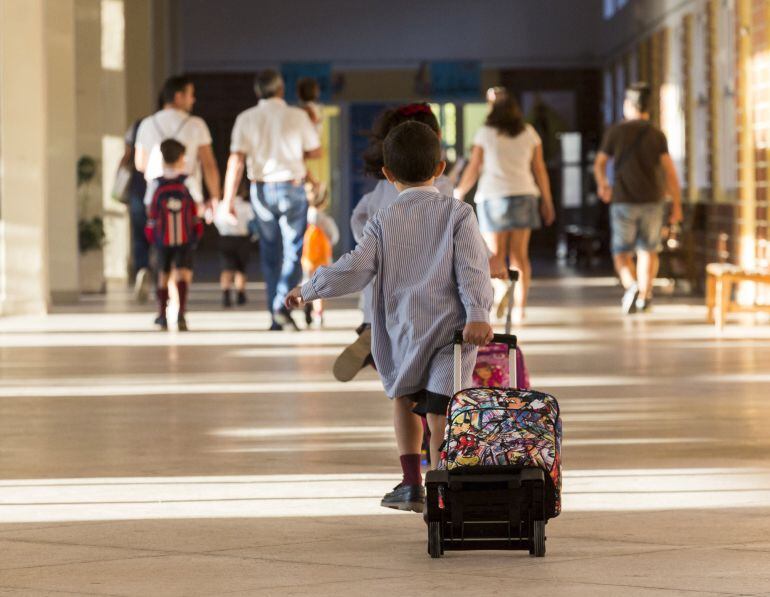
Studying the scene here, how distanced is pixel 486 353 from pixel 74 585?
1810mm

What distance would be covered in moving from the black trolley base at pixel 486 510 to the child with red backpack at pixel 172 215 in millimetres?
6948

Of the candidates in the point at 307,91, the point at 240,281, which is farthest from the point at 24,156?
the point at 307,91

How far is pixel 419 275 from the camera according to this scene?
4.54 meters

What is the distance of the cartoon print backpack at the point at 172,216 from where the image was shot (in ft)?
35.8

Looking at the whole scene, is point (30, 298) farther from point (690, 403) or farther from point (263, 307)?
point (690, 403)

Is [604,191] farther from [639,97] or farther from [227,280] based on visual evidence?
[227,280]

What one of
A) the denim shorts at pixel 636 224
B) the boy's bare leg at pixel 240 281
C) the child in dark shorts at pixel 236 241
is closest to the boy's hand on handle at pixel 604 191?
the denim shorts at pixel 636 224

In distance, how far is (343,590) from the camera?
3.80 metres

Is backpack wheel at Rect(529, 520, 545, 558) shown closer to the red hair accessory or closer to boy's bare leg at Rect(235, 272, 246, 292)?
the red hair accessory

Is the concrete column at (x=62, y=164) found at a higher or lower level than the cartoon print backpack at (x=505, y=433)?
higher

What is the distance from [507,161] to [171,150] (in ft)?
7.61

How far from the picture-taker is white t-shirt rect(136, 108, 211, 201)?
1130cm

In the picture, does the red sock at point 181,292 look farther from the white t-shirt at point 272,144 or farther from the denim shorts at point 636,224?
the denim shorts at point 636,224

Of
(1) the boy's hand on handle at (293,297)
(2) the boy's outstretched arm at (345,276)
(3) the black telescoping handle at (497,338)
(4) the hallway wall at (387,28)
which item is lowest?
(3) the black telescoping handle at (497,338)
